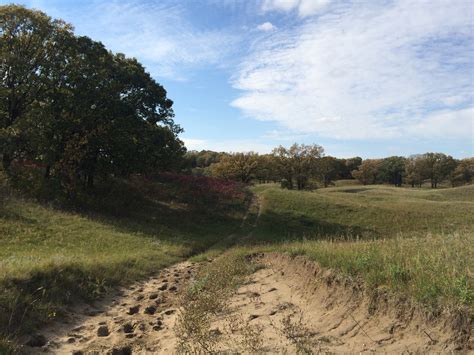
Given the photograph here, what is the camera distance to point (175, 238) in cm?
2064

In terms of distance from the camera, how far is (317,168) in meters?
58.4

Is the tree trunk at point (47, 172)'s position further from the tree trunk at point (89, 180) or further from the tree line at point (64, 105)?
the tree trunk at point (89, 180)

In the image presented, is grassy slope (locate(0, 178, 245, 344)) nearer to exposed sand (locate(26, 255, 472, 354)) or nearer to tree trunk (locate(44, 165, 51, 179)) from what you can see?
exposed sand (locate(26, 255, 472, 354))

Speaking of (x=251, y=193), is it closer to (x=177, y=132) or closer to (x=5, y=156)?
(x=177, y=132)

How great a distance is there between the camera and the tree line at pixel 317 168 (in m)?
59.2

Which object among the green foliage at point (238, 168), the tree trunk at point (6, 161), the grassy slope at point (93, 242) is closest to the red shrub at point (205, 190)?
the grassy slope at point (93, 242)

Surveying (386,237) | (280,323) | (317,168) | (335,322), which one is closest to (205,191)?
(386,237)

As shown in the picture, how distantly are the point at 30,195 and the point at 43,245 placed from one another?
1038cm

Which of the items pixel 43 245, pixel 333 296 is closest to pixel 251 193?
pixel 43 245

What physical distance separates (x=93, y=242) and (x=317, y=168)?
4603 centimetres

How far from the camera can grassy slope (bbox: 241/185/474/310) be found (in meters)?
5.42

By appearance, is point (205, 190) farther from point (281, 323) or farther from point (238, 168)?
point (281, 323)

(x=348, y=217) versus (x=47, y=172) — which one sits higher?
(x=47, y=172)

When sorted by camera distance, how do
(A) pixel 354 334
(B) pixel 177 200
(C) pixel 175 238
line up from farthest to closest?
(B) pixel 177 200
(C) pixel 175 238
(A) pixel 354 334
